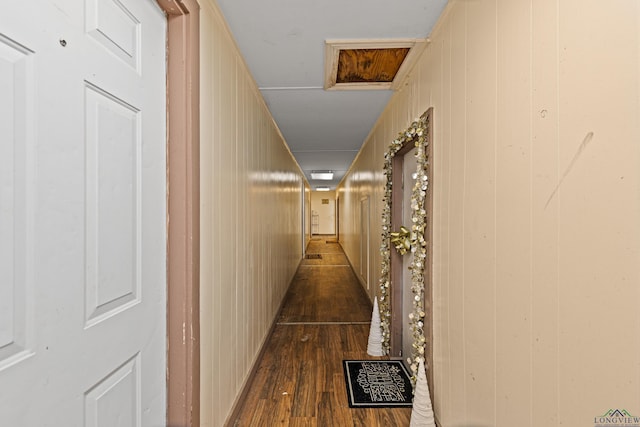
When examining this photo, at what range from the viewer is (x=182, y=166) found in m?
1.26

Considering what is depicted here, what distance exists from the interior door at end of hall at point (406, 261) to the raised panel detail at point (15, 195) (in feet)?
8.18

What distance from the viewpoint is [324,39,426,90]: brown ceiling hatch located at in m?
2.05

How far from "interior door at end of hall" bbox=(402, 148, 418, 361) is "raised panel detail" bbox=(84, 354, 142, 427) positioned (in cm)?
219

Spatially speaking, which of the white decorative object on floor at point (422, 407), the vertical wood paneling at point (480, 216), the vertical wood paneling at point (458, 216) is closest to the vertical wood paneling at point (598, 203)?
the vertical wood paneling at point (480, 216)

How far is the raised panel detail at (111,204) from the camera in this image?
87 centimetres

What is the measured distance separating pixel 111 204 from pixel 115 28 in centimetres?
54

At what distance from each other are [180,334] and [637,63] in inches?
63.0

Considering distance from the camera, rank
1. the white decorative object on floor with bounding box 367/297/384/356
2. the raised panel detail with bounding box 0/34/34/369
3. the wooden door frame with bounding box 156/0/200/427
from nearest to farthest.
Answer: the raised panel detail with bounding box 0/34/34/369, the wooden door frame with bounding box 156/0/200/427, the white decorative object on floor with bounding box 367/297/384/356

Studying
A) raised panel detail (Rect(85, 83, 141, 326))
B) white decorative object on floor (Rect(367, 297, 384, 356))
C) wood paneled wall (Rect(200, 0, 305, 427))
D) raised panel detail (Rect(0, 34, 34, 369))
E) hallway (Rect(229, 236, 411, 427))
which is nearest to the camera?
raised panel detail (Rect(0, 34, 34, 369))

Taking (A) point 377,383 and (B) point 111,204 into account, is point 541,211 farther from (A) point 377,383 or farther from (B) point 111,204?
(A) point 377,383

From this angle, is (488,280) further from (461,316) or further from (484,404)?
(484,404)

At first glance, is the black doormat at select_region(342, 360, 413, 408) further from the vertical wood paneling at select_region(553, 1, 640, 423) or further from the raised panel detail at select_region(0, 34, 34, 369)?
the raised panel detail at select_region(0, 34, 34, 369)

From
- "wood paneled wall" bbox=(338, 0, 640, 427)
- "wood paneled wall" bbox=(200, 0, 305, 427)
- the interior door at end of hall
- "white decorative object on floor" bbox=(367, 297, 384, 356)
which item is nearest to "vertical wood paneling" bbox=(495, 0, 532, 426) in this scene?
"wood paneled wall" bbox=(338, 0, 640, 427)

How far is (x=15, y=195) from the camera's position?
66 cm
